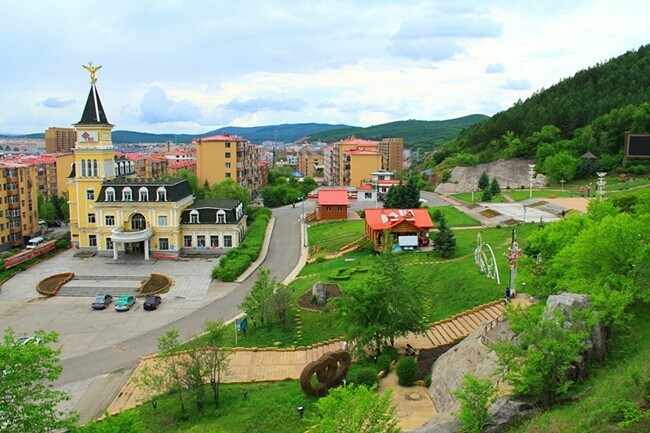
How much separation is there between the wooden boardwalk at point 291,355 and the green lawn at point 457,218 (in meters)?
21.2

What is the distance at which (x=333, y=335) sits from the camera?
2745cm

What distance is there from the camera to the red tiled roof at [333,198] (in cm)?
5762

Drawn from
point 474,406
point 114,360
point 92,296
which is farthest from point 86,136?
point 474,406

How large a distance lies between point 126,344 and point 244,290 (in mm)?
10245

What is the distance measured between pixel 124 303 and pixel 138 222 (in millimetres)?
16020

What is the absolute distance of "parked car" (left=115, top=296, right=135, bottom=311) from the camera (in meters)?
35.2

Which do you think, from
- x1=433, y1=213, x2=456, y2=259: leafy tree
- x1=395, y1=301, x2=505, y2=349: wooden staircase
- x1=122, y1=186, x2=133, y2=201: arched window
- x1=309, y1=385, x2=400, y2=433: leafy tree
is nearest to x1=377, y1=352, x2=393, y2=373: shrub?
x1=395, y1=301, x2=505, y2=349: wooden staircase

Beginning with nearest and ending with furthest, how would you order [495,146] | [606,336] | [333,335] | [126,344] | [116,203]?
Result: [606,336]
[333,335]
[126,344]
[116,203]
[495,146]

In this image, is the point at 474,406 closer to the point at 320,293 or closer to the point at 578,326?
the point at 578,326

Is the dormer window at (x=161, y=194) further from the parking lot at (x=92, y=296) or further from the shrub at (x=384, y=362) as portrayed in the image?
the shrub at (x=384, y=362)

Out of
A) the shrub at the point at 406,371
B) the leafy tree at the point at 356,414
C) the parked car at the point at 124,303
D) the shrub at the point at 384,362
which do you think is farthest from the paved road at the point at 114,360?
the leafy tree at the point at 356,414

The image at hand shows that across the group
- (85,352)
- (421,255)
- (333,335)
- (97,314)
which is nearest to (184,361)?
(333,335)

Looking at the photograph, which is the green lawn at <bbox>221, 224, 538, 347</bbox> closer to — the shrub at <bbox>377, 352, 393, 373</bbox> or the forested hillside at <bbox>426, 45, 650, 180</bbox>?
the shrub at <bbox>377, 352, 393, 373</bbox>

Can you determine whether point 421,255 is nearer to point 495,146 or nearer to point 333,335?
point 333,335
